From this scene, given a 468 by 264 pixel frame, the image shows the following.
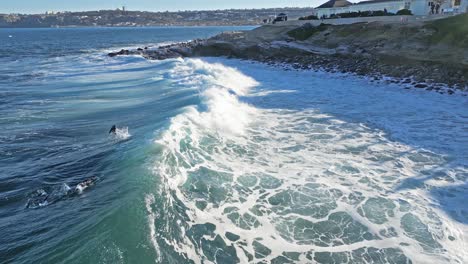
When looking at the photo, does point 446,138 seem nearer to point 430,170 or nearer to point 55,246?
point 430,170

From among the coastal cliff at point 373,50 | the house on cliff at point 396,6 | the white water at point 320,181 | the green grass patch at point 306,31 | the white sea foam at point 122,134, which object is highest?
the house on cliff at point 396,6

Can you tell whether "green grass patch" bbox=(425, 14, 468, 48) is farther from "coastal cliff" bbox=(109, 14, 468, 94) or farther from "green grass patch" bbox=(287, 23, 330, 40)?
"green grass patch" bbox=(287, 23, 330, 40)

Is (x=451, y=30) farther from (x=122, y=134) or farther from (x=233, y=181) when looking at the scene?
(x=122, y=134)

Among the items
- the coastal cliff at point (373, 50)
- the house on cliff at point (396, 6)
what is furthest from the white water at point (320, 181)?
the house on cliff at point (396, 6)

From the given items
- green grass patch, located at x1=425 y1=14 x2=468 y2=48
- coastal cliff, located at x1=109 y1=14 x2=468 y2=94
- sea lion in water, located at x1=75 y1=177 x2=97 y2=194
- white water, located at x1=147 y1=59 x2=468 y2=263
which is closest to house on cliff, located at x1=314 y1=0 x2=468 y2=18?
green grass patch, located at x1=425 y1=14 x2=468 y2=48

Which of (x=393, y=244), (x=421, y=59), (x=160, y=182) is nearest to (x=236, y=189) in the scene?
(x=160, y=182)

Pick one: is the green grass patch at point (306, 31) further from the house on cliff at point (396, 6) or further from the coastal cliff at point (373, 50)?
the house on cliff at point (396, 6)

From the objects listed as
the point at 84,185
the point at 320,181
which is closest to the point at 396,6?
the point at 320,181
